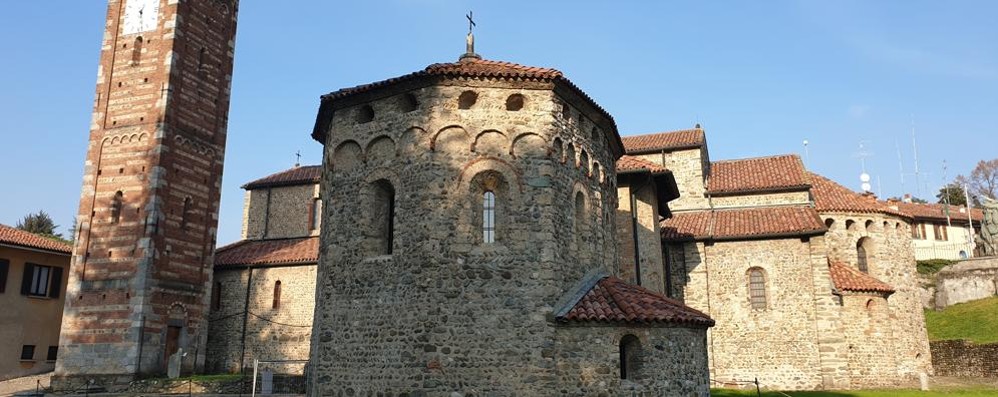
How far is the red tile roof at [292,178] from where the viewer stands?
3294 cm

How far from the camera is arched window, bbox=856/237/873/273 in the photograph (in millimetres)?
26203

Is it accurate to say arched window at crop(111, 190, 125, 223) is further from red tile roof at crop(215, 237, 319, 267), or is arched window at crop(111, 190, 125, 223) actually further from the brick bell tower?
red tile roof at crop(215, 237, 319, 267)

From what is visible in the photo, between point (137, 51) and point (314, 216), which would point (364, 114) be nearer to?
point (137, 51)

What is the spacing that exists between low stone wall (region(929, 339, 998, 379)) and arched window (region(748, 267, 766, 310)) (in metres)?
11.3

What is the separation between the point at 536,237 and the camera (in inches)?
490

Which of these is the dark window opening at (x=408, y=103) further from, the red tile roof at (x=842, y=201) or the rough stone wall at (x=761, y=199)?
the red tile roof at (x=842, y=201)

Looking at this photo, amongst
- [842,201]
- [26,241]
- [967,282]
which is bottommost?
[967,282]

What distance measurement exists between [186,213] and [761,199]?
2302 centimetres

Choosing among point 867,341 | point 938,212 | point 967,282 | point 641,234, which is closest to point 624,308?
point 641,234

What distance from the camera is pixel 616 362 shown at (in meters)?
12.0

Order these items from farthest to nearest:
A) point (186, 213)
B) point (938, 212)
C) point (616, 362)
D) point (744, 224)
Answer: point (938, 212) → point (186, 213) → point (744, 224) → point (616, 362)

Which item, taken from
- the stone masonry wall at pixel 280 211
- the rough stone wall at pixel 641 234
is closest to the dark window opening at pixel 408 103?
the rough stone wall at pixel 641 234

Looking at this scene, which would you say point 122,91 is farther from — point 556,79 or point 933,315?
point 933,315

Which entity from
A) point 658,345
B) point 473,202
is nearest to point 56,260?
point 473,202
